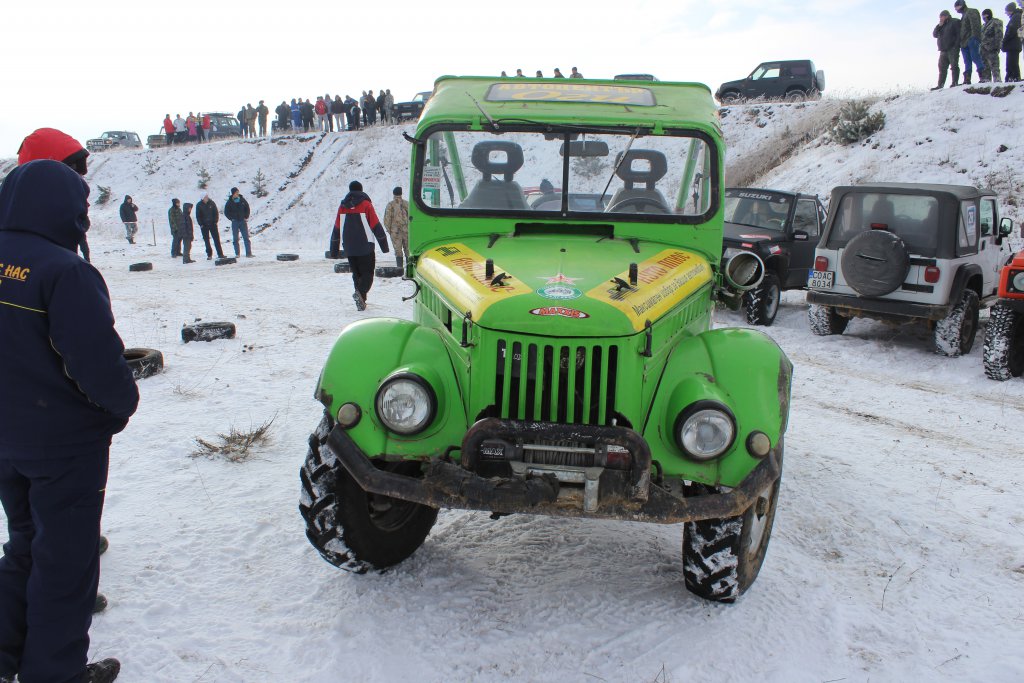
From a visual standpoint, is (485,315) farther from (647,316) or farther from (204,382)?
(204,382)

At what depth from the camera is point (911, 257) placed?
916cm

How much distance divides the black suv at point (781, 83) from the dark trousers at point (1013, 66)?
8366mm

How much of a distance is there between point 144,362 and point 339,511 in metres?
4.56

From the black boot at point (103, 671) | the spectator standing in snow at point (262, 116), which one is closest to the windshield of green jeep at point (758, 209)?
the black boot at point (103, 671)

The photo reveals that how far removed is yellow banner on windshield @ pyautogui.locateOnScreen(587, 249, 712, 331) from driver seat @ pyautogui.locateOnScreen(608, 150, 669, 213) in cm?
41

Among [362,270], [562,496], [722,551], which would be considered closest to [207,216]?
[362,270]

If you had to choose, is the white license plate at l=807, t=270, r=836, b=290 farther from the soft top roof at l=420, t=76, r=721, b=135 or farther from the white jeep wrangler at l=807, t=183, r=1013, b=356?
the soft top roof at l=420, t=76, r=721, b=135

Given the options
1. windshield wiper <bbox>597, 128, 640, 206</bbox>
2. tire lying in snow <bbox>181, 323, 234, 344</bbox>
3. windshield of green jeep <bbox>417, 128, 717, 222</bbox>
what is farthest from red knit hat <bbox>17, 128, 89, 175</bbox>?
tire lying in snow <bbox>181, 323, 234, 344</bbox>

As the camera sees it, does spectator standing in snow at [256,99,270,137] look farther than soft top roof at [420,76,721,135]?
Yes

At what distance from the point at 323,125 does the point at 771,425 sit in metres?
38.2

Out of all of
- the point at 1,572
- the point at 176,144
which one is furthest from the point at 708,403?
the point at 176,144

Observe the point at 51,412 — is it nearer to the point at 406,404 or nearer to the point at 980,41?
the point at 406,404

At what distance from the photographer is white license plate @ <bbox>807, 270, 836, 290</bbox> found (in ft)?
32.2

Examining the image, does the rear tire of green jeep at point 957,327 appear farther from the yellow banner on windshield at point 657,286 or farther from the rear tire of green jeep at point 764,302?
the yellow banner on windshield at point 657,286
